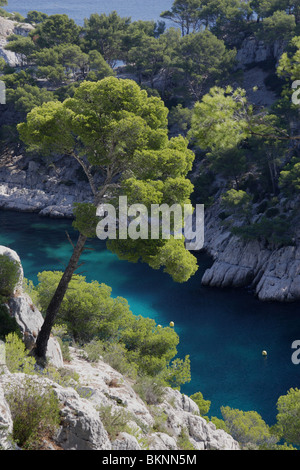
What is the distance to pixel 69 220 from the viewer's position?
2347 inches

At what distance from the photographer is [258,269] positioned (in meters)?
38.9

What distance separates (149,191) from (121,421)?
19.6 feet

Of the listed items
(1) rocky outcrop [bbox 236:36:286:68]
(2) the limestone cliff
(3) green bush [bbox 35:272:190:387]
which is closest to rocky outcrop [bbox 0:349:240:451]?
(2) the limestone cliff

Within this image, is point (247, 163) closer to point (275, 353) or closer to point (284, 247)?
point (284, 247)

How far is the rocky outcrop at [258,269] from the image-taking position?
118 feet

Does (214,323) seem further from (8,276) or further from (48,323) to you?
(8,276)

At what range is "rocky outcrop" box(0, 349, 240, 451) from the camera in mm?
8719

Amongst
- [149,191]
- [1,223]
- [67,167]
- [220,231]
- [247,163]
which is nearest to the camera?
[149,191]

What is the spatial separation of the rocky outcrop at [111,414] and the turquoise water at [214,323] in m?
8.85

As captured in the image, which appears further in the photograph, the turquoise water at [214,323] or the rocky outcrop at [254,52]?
the rocky outcrop at [254,52]

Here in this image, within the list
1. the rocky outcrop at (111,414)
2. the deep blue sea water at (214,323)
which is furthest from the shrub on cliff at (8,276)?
the deep blue sea water at (214,323)

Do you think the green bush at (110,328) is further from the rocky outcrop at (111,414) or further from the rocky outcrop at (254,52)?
A: the rocky outcrop at (254,52)

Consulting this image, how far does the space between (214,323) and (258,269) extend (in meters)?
8.56

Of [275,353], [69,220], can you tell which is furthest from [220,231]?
[69,220]
